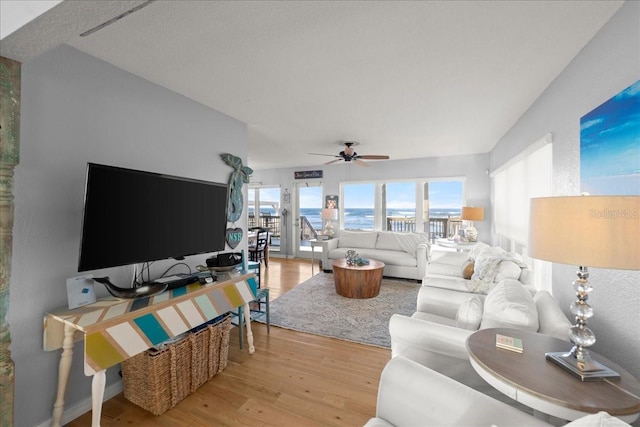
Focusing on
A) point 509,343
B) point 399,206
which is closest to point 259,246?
point 399,206

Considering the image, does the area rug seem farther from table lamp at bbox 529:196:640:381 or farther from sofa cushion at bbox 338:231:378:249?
table lamp at bbox 529:196:640:381

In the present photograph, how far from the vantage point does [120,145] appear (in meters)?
2.12

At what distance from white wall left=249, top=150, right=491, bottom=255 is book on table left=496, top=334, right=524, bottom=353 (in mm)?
4357

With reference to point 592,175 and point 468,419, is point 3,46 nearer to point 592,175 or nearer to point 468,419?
point 468,419

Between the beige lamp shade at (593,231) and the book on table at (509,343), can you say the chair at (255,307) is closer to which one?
the book on table at (509,343)

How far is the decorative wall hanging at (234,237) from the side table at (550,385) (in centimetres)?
256

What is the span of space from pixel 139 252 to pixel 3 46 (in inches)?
49.6

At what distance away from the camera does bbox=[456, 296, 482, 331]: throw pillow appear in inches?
73.3

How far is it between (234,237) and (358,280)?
1.95 m

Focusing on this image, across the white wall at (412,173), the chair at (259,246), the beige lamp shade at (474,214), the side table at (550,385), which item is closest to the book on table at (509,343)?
the side table at (550,385)

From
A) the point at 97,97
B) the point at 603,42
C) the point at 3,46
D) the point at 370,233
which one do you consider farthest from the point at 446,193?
the point at 3,46

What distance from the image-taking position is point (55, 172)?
175 cm

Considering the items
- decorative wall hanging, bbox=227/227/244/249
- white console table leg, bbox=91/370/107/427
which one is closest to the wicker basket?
white console table leg, bbox=91/370/107/427

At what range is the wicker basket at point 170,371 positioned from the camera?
182cm
